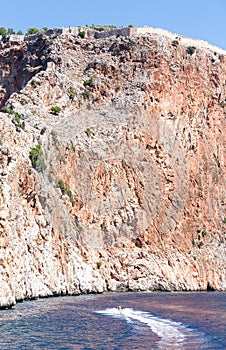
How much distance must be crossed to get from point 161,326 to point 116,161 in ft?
134

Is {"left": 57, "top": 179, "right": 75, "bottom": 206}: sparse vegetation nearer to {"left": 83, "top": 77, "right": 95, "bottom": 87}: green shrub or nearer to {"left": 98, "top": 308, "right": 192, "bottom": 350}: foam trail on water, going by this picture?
{"left": 83, "top": 77, "right": 95, "bottom": 87}: green shrub

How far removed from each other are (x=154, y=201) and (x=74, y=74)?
19.6m

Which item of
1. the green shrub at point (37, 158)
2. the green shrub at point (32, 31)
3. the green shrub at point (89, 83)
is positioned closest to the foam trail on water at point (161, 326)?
the green shrub at point (37, 158)

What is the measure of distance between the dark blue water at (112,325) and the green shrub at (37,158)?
1453 centimetres

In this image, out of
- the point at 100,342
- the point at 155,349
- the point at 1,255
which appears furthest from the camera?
the point at 1,255

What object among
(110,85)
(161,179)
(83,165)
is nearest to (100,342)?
(83,165)

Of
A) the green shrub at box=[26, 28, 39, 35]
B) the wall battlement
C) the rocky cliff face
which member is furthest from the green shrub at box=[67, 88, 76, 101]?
the green shrub at box=[26, 28, 39, 35]

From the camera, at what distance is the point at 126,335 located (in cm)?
3797

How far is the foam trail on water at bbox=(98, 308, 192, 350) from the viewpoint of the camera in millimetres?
34800

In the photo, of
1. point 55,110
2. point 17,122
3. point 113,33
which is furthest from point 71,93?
point 17,122

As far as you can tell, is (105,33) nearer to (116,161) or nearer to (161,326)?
(116,161)

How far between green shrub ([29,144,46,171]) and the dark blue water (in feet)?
47.7

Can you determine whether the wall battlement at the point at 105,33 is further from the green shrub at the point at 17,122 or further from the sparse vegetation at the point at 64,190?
the sparse vegetation at the point at 64,190

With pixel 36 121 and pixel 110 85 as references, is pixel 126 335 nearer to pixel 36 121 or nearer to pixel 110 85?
pixel 36 121
